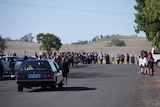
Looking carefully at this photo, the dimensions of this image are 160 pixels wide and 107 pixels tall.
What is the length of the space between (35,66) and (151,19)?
7.80 m

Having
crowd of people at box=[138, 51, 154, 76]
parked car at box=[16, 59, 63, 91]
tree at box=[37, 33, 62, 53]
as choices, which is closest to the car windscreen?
parked car at box=[16, 59, 63, 91]

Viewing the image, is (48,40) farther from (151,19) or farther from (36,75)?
(36,75)

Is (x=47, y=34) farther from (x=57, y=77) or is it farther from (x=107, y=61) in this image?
(x=57, y=77)

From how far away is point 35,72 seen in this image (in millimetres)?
19797

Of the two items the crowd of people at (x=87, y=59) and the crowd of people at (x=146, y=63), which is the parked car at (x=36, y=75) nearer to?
the crowd of people at (x=87, y=59)

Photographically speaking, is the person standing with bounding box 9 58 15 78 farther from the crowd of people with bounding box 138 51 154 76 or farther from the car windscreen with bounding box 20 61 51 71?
the car windscreen with bounding box 20 61 51 71

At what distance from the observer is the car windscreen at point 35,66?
65.9 feet

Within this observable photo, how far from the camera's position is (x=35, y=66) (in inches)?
795

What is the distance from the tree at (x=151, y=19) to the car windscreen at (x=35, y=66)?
20.7ft

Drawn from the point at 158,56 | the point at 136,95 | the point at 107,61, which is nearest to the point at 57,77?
the point at 136,95

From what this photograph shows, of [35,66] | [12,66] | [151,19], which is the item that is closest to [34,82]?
Result: [35,66]

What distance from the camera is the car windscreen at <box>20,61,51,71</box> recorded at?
65.9ft

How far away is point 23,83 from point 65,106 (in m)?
5.69

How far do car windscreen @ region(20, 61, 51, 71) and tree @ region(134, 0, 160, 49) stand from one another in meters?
6.32
